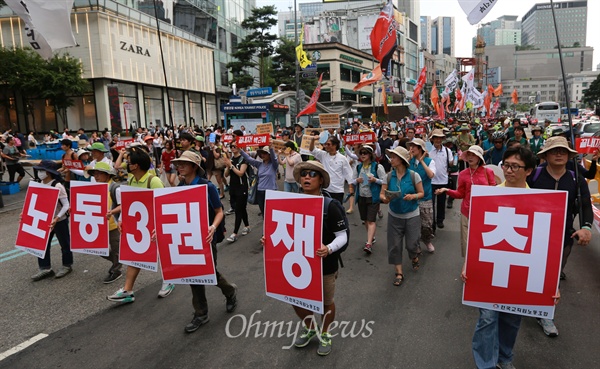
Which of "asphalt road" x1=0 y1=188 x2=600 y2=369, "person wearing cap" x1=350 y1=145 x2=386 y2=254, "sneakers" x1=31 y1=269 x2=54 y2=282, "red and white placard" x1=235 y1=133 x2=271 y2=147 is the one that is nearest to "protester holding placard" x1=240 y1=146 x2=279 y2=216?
"red and white placard" x1=235 y1=133 x2=271 y2=147

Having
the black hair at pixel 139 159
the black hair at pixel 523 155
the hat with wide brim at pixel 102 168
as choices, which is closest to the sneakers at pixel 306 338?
the black hair at pixel 523 155

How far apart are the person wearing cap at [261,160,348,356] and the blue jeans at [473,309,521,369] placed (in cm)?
123

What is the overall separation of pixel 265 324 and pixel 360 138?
21.7ft

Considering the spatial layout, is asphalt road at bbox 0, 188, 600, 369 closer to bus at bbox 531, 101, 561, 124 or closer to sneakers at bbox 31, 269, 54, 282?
sneakers at bbox 31, 269, 54, 282

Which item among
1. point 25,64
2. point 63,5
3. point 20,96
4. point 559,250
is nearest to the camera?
point 559,250

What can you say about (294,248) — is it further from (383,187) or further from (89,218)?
(89,218)

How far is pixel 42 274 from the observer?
5855 millimetres

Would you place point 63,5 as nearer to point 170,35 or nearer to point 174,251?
point 174,251

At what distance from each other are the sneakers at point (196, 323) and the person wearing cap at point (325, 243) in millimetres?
1116

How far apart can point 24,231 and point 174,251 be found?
290cm

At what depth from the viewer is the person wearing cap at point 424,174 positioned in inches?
234

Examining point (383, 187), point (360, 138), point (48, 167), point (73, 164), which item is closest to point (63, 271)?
point (48, 167)

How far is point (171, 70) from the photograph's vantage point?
37.4 meters

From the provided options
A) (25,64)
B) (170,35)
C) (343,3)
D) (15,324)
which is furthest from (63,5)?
(343,3)
